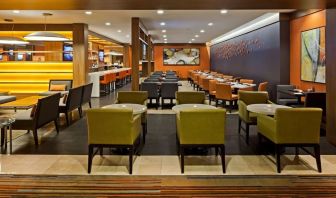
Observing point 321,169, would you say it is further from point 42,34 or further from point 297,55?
point 42,34

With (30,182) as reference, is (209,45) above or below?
above

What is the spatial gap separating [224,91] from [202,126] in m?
4.72

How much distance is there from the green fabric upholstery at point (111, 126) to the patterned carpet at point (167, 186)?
463 millimetres

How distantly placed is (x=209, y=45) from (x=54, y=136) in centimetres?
1860

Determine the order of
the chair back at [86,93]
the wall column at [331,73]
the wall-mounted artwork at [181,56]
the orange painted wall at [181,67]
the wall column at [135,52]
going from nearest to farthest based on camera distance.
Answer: the wall column at [331,73]
the chair back at [86,93]
the wall column at [135,52]
the wall-mounted artwork at [181,56]
the orange painted wall at [181,67]

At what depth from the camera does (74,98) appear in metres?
7.52

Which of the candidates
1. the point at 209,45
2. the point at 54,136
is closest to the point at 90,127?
the point at 54,136

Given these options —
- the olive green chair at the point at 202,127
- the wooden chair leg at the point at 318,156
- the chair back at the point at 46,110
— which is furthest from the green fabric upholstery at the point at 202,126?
the chair back at the point at 46,110

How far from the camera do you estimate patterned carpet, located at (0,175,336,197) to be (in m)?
3.53

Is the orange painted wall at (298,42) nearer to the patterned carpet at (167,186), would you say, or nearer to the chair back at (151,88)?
the chair back at (151,88)

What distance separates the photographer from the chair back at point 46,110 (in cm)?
544

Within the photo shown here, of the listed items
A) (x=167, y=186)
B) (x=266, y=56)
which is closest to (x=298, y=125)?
(x=167, y=186)

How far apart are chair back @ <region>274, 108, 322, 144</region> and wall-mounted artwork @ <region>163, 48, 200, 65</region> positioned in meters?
19.8

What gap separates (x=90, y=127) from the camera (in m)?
4.15
